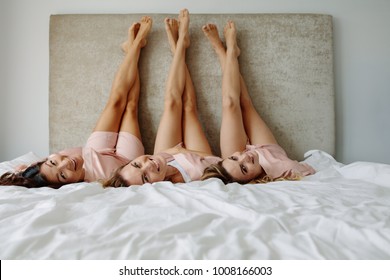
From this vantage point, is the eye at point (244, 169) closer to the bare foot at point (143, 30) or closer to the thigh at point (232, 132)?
the thigh at point (232, 132)

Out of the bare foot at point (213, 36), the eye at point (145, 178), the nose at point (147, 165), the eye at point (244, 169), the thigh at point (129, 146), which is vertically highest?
the bare foot at point (213, 36)

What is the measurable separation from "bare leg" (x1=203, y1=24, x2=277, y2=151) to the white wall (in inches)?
10.8

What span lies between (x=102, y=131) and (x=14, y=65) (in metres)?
→ 0.85

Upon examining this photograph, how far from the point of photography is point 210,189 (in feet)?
2.81

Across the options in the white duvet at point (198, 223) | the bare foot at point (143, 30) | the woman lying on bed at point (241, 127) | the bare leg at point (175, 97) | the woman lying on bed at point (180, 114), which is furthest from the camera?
A: the bare foot at point (143, 30)

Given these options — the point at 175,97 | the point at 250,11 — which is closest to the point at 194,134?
the point at 175,97

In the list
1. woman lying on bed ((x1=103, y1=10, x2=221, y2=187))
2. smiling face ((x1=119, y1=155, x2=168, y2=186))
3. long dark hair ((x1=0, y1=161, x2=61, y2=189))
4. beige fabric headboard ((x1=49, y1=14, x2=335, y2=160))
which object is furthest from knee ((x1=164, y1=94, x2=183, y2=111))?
long dark hair ((x1=0, y1=161, x2=61, y2=189))

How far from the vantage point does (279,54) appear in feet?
5.60

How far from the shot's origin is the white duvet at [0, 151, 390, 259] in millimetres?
469

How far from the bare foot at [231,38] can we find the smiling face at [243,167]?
2.56ft

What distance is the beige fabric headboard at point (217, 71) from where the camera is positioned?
1685 mm

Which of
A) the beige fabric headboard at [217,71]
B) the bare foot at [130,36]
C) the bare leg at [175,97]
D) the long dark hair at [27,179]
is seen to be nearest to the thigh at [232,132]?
the beige fabric headboard at [217,71]

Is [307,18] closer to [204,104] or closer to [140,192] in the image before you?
[204,104]

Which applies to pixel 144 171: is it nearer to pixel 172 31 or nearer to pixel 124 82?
pixel 124 82
